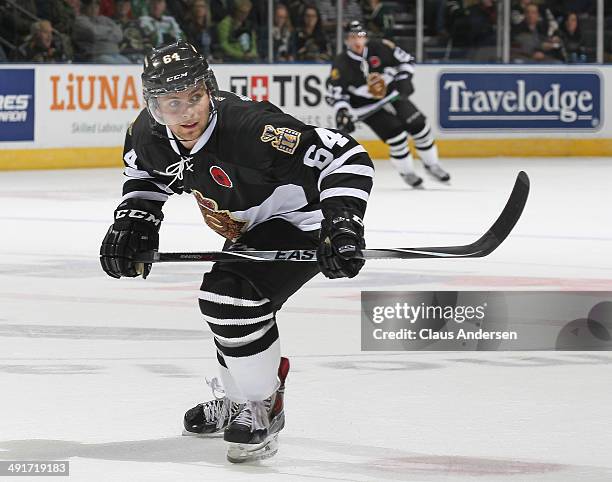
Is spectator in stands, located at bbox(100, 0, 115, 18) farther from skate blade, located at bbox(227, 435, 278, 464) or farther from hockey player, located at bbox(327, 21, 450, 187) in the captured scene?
skate blade, located at bbox(227, 435, 278, 464)

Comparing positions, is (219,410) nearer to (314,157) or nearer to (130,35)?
(314,157)

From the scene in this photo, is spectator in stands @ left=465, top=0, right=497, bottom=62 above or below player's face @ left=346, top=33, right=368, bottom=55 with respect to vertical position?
below

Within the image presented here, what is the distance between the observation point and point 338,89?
33.7 ft

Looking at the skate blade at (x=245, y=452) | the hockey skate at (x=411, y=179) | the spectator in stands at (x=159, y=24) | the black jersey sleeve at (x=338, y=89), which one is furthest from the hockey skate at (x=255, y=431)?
the spectator in stands at (x=159, y=24)

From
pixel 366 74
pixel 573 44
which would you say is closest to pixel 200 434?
pixel 366 74

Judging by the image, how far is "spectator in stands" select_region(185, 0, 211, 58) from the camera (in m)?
11.9

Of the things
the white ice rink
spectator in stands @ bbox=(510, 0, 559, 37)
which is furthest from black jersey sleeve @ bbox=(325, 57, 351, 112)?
spectator in stands @ bbox=(510, 0, 559, 37)

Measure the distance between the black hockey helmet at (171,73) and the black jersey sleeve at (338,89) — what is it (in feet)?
23.4

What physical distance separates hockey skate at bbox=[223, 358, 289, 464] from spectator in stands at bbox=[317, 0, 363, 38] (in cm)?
944

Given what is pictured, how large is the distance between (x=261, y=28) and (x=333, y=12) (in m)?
0.73

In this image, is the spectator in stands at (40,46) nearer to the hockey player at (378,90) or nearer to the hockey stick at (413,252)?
the hockey player at (378,90)

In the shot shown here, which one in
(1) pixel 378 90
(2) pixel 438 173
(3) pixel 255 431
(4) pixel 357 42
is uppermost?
(3) pixel 255 431

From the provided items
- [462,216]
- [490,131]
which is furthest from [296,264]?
[490,131]

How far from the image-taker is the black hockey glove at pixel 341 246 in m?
3.02
